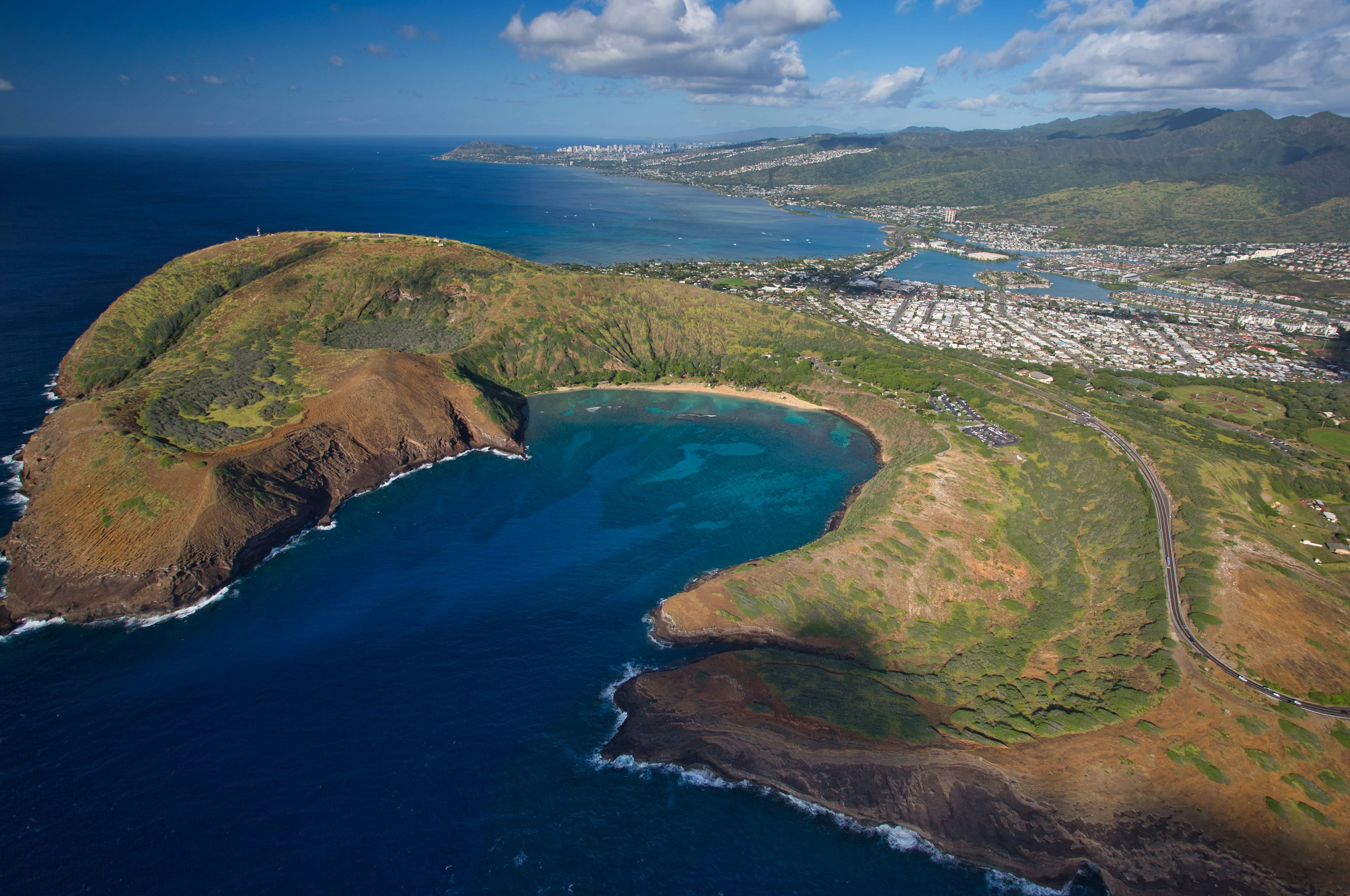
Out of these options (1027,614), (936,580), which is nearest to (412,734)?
(936,580)

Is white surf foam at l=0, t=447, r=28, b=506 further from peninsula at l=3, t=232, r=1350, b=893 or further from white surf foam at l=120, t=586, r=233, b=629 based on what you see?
white surf foam at l=120, t=586, r=233, b=629

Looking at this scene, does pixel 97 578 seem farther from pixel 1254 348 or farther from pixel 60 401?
pixel 1254 348

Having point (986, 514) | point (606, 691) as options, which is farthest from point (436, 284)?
point (986, 514)

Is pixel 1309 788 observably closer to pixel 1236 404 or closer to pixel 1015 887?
pixel 1015 887

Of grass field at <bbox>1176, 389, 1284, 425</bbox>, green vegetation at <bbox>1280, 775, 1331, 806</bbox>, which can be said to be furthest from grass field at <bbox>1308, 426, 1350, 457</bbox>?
green vegetation at <bbox>1280, 775, 1331, 806</bbox>

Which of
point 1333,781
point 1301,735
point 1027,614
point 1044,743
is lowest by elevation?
point 1044,743
